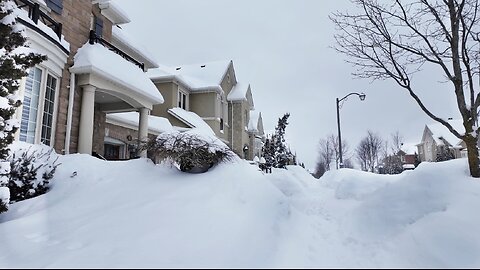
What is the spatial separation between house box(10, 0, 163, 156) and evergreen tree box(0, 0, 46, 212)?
2225 millimetres

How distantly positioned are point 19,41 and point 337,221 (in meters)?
6.21

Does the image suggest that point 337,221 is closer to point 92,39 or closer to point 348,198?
point 348,198

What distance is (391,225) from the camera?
538cm

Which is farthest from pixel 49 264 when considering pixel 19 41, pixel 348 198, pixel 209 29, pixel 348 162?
pixel 348 162

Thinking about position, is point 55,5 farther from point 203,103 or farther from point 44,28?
point 203,103

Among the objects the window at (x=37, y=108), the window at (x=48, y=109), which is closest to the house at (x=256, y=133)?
the window at (x=48, y=109)

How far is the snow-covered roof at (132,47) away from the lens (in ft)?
51.0

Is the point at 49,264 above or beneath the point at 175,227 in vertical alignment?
beneath

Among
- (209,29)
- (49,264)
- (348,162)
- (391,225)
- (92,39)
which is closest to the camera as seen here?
(49,264)

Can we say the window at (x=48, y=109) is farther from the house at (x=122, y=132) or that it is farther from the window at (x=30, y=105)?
the house at (x=122, y=132)

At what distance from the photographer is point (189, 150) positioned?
23.2 feet

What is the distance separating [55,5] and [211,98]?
1582cm

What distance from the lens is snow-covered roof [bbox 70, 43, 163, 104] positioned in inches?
398

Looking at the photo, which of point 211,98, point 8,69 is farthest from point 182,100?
point 8,69
